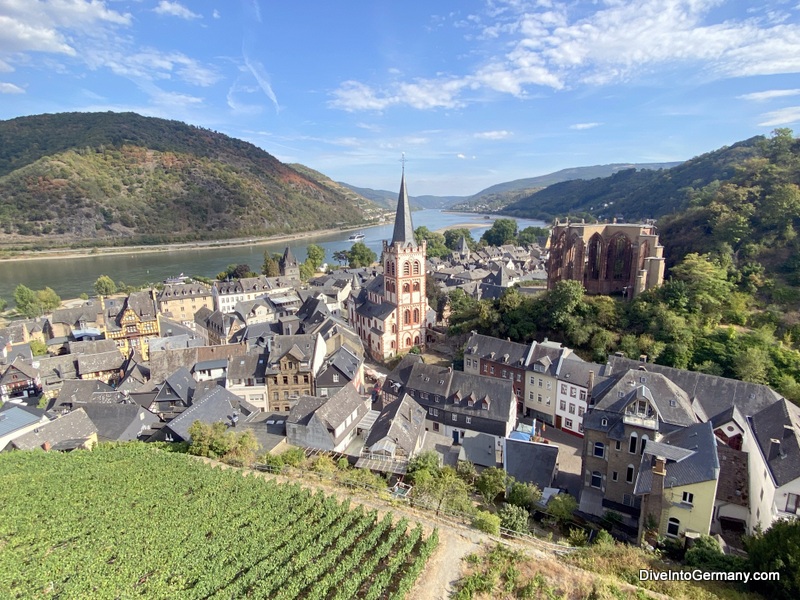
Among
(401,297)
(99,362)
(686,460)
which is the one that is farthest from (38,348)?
(686,460)

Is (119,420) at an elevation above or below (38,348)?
above

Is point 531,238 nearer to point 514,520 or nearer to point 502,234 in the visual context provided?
point 502,234

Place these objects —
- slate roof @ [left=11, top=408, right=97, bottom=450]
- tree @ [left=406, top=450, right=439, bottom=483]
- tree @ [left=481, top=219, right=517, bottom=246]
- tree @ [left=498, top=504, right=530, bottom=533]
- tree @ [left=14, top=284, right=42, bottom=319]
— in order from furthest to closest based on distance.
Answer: tree @ [left=481, top=219, right=517, bottom=246], tree @ [left=14, top=284, right=42, bottom=319], slate roof @ [left=11, top=408, right=97, bottom=450], tree @ [left=406, top=450, right=439, bottom=483], tree @ [left=498, top=504, right=530, bottom=533]

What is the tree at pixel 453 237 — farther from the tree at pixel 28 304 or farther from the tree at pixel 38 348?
the tree at pixel 38 348

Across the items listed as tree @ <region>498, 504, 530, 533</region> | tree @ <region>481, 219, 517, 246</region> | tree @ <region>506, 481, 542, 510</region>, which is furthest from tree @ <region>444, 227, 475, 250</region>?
tree @ <region>498, 504, 530, 533</region>

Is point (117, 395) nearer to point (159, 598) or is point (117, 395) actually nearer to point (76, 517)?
point (76, 517)

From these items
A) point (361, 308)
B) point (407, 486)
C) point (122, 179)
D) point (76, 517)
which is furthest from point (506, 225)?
point (122, 179)

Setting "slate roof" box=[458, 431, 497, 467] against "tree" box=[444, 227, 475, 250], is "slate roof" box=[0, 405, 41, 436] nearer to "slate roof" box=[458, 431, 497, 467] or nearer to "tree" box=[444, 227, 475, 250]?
"slate roof" box=[458, 431, 497, 467]
